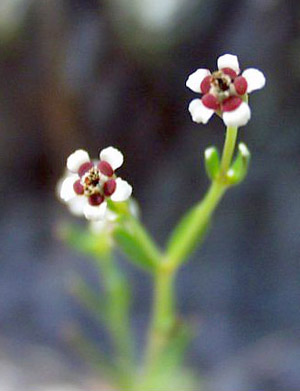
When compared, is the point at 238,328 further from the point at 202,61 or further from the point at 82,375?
the point at 202,61

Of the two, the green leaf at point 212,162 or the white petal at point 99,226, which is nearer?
the green leaf at point 212,162

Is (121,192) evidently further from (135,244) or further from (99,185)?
(135,244)

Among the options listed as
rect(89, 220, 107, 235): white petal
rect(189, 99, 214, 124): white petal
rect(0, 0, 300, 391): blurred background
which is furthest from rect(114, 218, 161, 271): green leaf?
rect(0, 0, 300, 391): blurred background

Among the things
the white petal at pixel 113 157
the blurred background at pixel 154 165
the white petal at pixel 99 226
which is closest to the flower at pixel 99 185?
the white petal at pixel 113 157

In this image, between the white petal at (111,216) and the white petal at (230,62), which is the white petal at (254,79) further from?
the white petal at (111,216)

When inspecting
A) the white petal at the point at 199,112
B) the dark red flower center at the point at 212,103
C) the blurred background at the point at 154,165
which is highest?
the blurred background at the point at 154,165

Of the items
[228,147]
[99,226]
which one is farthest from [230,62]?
[99,226]
